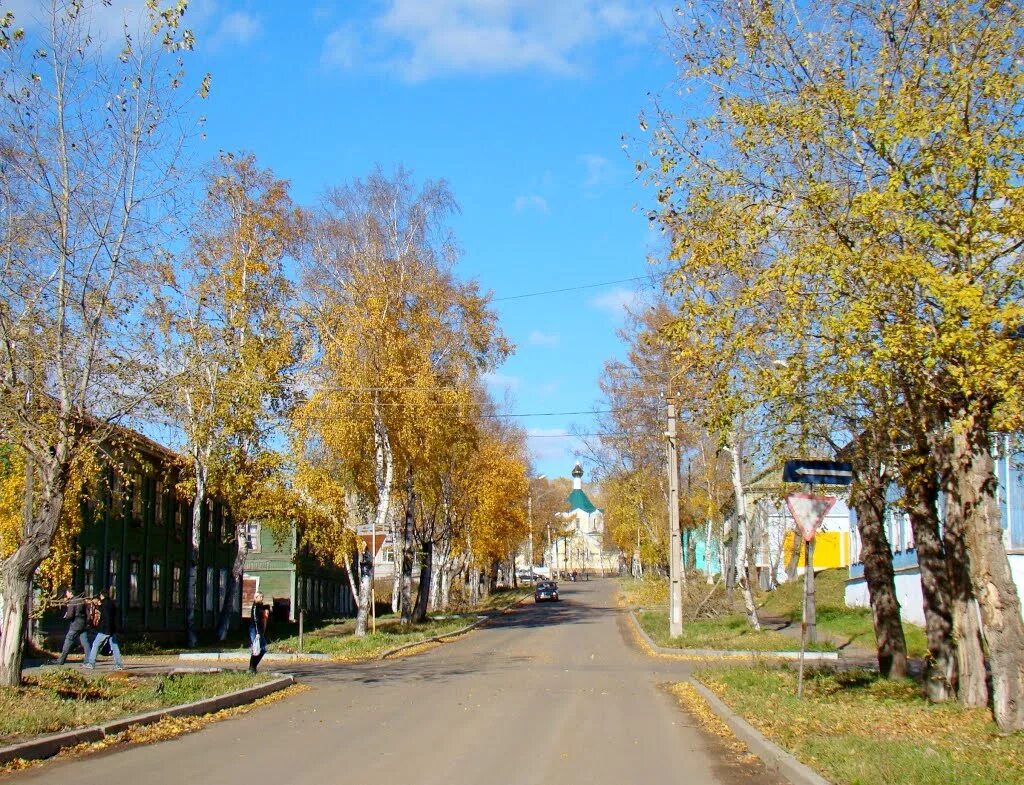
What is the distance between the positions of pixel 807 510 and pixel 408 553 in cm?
2768

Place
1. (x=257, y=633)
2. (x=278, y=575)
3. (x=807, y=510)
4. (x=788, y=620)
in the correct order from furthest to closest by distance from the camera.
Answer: (x=278, y=575) → (x=788, y=620) → (x=257, y=633) → (x=807, y=510)

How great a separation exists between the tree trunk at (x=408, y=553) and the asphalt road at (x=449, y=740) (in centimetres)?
1586

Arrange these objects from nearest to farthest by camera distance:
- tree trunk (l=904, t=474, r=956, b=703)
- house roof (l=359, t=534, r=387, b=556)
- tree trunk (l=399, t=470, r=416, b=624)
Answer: tree trunk (l=904, t=474, r=956, b=703), house roof (l=359, t=534, r=387, b=556), tree trunk (l=399, t=470, r=416, b=624)

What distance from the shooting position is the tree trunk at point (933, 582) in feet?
44.4

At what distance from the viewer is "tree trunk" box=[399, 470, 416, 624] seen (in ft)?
128

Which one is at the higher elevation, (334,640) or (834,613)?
(834,613)

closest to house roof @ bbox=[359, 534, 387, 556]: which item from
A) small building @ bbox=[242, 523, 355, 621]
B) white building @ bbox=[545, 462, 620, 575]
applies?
small building @ bbox=[242, 523, 355, 621]

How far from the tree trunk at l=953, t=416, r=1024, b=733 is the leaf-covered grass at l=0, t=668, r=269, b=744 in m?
10.1

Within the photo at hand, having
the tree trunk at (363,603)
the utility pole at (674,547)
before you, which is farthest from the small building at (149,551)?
the utility pole at (674,547)

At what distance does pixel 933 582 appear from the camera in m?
14.0

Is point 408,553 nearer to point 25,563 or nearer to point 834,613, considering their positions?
point 834,613

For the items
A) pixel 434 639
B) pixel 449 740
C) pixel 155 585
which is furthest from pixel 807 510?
pixel 155 585

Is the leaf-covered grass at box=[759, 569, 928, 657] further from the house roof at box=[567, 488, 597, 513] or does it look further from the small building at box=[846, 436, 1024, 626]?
the house roof at box=[567, 488, 597, 513]

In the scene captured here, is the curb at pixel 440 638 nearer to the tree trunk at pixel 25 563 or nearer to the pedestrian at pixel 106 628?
the pedestrian at pixel 106 628
